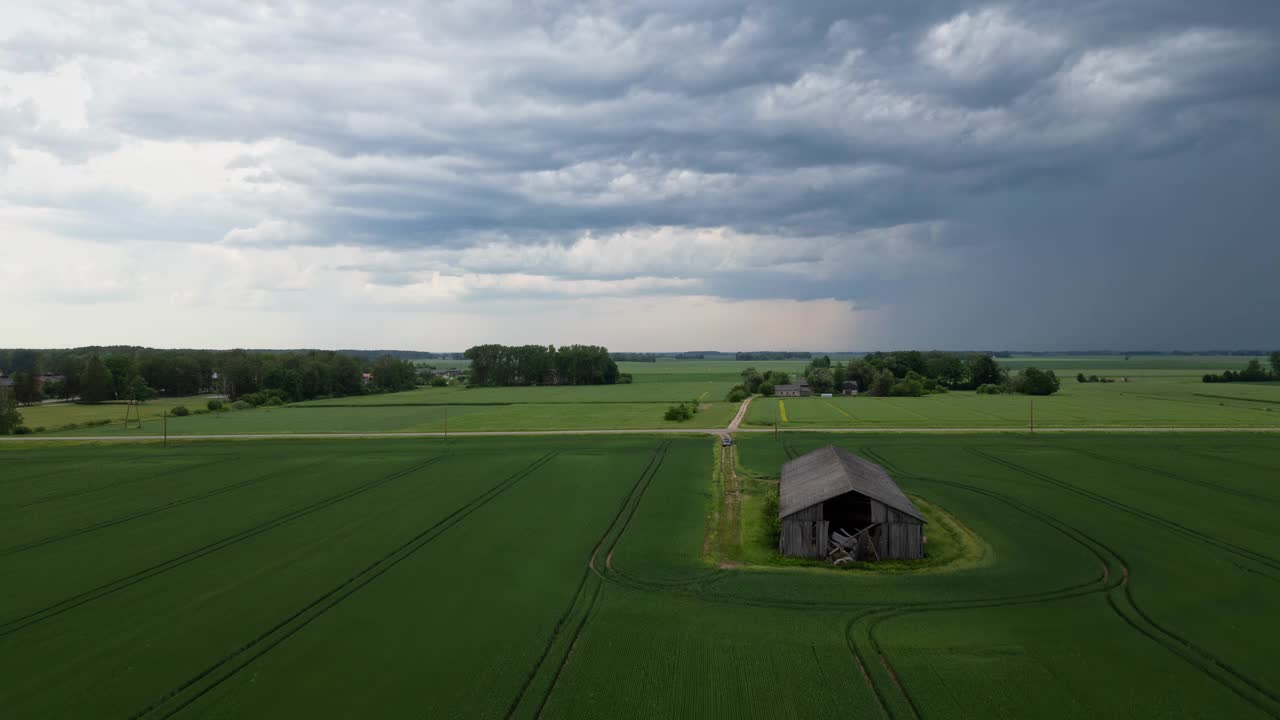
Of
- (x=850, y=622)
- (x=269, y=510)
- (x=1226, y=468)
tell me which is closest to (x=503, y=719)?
(x=850, y=622)

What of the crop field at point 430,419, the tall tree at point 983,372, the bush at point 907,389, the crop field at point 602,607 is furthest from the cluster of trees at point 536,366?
the crop field at point 602,607

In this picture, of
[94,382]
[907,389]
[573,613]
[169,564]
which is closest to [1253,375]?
[907,389]

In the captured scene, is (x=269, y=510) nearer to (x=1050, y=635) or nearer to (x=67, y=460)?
(x=67, y=460)

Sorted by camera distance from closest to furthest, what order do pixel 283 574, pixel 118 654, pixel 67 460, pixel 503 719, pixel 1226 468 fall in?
pixel 503 719 → pixel 118 654 → pixel 283 574 → pixel 1226 468 → pixel 67 460

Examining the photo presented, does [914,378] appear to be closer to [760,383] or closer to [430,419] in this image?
A: [760,383]

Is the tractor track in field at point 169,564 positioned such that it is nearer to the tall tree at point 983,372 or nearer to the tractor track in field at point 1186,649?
the tractor track in field at point 1186,649
